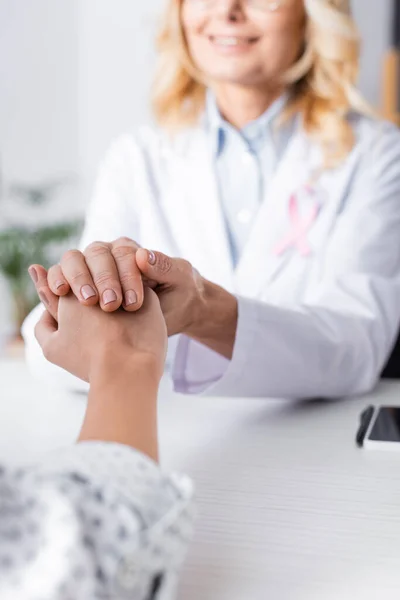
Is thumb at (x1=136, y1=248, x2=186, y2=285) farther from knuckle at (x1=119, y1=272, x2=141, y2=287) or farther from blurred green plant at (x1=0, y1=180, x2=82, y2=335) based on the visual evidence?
blurred green plant at (x1=0, y1=180, x2=82, y2=335)

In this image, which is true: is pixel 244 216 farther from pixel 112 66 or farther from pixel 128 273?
pixel 112 66

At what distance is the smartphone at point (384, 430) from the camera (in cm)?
75

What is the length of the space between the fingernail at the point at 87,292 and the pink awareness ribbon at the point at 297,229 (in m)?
0.59

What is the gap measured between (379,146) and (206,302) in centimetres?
60

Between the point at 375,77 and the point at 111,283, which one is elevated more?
the point at 111,283

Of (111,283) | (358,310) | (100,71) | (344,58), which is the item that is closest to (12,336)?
(100,71)

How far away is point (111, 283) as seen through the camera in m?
0.75

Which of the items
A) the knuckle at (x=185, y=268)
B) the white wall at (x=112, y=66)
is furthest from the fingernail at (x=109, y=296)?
the white wall at (x=112, y=66)

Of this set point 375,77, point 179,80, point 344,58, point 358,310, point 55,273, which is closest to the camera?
point 55,273

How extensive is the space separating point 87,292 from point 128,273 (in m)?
0.05

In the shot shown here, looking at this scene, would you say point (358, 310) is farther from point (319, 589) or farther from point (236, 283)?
point (319, 589)

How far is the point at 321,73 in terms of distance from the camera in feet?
4.67

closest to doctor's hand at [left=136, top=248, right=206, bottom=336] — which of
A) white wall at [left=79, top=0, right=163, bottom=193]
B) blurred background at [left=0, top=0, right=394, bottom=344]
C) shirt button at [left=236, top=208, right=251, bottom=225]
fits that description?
shirt button at [left=236, top=208, right=251, bottom=225]

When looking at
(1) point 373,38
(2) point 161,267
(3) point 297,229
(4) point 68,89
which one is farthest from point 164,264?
(4) point 68,89
